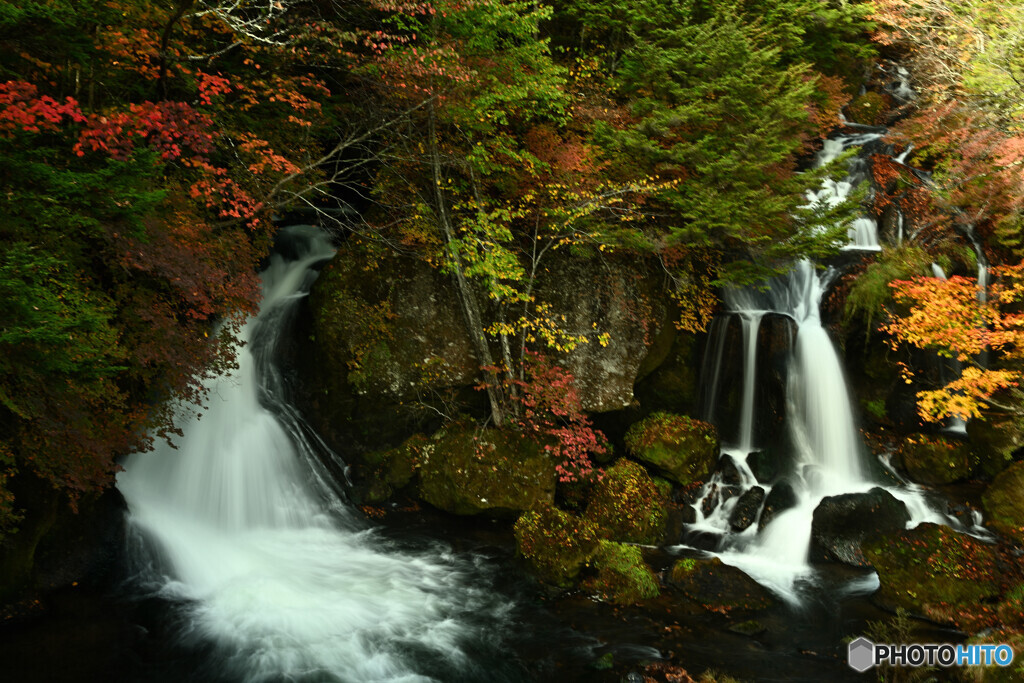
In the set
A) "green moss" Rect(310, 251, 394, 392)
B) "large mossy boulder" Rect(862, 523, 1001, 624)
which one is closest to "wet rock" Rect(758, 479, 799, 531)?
"large mossy boulder" Rect(862, 523, 1001, 624)

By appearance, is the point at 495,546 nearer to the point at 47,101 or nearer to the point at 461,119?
the point at 461,119

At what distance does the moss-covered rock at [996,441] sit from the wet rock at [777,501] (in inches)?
136

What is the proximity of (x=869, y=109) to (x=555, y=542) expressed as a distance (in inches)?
662

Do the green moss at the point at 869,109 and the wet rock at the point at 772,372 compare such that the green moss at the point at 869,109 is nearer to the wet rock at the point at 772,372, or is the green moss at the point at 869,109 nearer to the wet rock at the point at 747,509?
the wet rock at the point at 772,372

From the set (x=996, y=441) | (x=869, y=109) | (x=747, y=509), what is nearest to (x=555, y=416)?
(x=747, y=509)

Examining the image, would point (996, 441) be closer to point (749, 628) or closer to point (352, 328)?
point (749, 628)

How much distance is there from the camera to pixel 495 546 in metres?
9.07

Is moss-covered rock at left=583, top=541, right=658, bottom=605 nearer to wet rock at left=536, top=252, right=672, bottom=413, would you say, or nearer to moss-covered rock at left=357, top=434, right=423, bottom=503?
wet rock at left=536, top=252, right=672, bottom=413

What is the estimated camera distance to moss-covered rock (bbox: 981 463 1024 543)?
27.4ft

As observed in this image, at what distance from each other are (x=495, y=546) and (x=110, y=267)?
6.55 m

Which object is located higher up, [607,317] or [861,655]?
[607,317]

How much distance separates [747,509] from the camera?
32.0 ft

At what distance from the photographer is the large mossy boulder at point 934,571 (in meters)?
7.26

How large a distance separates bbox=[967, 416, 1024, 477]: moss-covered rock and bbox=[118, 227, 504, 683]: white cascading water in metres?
9.11
